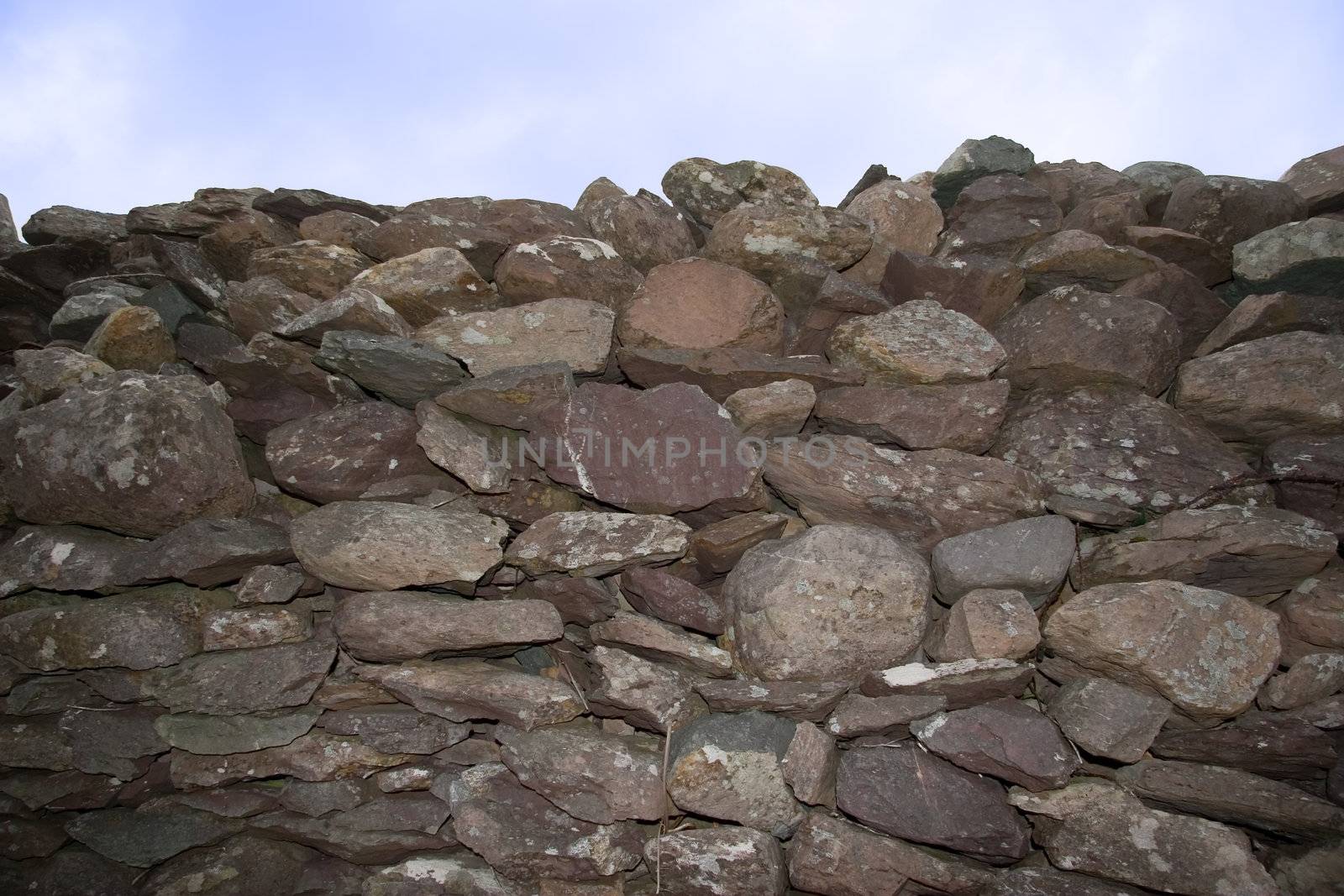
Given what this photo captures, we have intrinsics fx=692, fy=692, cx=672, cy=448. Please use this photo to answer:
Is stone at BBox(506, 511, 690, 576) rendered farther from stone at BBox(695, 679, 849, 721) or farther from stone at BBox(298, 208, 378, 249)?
stone at BBox(298, 208, 378, 249)

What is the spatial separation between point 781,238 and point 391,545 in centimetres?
279

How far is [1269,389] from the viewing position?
3375mm

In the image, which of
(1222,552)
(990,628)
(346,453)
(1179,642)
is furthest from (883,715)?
(346,453)

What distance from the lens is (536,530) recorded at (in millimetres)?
3447

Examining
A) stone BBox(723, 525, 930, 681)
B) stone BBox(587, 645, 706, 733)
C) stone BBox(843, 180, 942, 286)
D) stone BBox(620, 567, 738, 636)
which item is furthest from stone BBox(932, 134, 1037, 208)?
stone BBox(587, 645, 706, 733)

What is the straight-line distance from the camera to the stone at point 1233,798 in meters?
2.73

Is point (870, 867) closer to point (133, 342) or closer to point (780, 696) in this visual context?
point (780, 696)

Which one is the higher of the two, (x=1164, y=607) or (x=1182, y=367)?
(x=1182, y=367)

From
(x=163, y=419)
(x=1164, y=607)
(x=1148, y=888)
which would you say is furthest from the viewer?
(x=163, y=419)

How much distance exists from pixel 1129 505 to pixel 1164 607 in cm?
57

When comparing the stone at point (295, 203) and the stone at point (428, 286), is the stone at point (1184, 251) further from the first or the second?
the stone at point (295, 203)

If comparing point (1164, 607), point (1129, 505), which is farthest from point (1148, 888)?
point (1129, 505)

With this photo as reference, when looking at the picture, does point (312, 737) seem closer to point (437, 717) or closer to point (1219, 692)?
point (437, 717)

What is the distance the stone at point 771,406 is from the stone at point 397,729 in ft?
6.66
